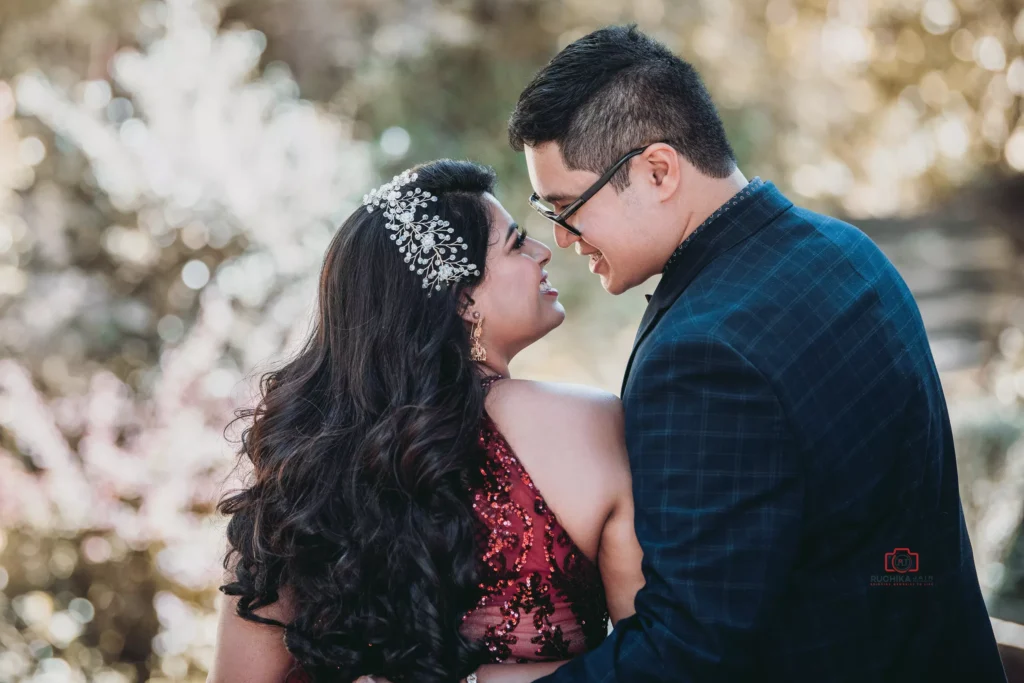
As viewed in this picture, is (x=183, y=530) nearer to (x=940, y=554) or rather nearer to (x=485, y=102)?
(x=940, y=554)

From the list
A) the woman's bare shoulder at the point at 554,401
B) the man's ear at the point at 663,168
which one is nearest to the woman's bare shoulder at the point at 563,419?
the woman's bare shoulder at the point at 554,401

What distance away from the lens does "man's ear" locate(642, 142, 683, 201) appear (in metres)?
1.89

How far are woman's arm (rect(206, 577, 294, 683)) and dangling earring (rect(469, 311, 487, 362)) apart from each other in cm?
68

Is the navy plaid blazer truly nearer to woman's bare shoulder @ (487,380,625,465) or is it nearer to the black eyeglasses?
woman's bare shoulder @ (487,380,625,465)

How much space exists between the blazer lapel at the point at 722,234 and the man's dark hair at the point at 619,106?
0.42 feet

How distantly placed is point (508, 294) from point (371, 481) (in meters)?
0.56

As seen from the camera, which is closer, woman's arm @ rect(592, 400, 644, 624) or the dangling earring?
woman's arm @ rect(592, 400, 644, 624)

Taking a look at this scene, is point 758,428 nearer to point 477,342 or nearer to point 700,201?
point 700,201

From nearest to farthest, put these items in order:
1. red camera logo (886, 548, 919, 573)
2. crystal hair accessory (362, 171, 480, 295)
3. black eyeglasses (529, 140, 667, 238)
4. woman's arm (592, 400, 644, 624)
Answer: red camera logo (886, 548, 919, 573), woman's arm (592, 400, 644, 624), black eyeglasses (529, 140, 667, 238), crystal hair accessory (362, 171, 480, 295)

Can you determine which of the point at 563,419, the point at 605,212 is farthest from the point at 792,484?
the point at 605,212

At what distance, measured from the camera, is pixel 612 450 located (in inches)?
72.4

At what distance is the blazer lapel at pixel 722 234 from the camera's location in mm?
1816

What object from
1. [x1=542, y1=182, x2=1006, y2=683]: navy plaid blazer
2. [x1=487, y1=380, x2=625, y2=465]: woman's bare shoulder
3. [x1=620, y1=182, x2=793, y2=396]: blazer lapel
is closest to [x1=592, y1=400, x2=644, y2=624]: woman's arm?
[x1=487, y1=380, x2=625, y2=465]: woman's bare shoulder

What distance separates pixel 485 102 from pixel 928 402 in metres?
4.74
